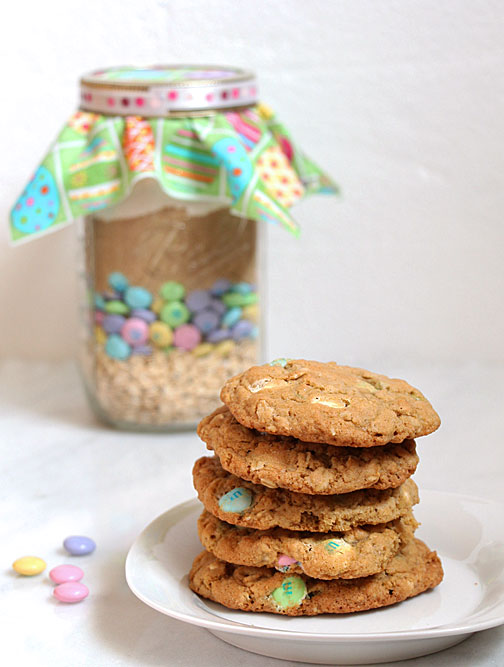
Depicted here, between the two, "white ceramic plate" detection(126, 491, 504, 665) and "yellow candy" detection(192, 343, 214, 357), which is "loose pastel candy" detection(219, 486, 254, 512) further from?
"yellow candy" detection(192, 343, 214, 357)

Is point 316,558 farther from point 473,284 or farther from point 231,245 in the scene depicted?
point 473,284

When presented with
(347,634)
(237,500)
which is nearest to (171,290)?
(237,500)

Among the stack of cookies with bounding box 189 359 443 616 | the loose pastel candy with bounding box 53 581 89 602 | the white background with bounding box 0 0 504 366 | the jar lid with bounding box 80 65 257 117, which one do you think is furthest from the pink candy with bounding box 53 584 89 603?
the white background with bounding box 0 0 504 366

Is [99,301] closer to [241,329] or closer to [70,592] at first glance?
[241,329]

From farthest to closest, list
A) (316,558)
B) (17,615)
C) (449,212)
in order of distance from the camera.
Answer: (449,212) < (17,615) < (316,558)

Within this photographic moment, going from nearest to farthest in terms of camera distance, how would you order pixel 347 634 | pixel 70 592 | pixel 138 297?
pixel 347 634 < pixel 70 592 < pixel 138 297

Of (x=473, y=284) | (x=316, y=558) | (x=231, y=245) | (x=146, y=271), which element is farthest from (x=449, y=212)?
(x=316, y=558)
